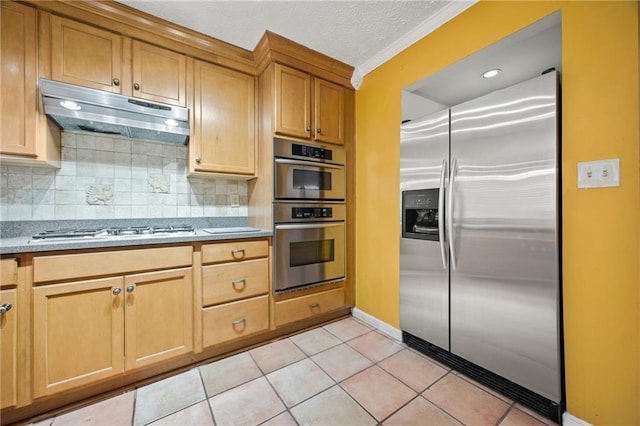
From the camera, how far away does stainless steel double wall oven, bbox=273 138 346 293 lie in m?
2.01

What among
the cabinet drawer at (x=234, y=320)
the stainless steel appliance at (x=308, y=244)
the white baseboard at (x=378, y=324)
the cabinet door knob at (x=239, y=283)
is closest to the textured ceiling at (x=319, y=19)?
the stainless steel appliance at (x=308, y=244)

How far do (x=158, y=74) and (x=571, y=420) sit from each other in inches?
124

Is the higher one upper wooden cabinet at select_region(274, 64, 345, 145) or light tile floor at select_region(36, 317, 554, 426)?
upper wooden cabinet at select_region(274, 64, 345, 145)

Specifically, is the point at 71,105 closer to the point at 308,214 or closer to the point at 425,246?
the point at 308,214

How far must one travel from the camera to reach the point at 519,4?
133 cm

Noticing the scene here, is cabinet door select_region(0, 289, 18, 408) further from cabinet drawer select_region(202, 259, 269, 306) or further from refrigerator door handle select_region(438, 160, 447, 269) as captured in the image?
refrigerator door handle select_region(438, 160, 447, 269)

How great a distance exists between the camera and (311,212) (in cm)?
215

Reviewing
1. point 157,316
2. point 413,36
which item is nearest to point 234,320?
point 157,316

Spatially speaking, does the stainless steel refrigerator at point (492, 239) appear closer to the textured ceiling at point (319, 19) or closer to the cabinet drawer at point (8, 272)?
the textured ceiling at point (319, 19)

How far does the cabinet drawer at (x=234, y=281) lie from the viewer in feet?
5.61

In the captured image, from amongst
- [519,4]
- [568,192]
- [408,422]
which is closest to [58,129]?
[408,422]

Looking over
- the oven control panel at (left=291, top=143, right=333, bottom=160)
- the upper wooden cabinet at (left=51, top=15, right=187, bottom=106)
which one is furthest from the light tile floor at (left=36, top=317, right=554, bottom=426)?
the upper wooden cabinet at (left=51, top=15, right=187, bottom=106)

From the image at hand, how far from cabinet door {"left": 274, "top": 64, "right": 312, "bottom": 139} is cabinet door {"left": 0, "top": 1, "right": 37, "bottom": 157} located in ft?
4.77

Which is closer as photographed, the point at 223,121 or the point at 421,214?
the point at 421,214
